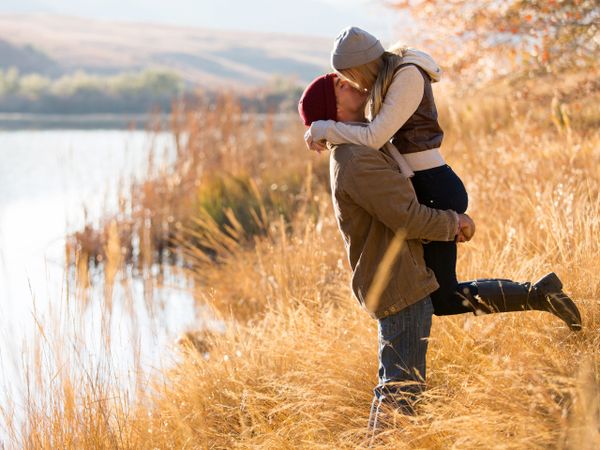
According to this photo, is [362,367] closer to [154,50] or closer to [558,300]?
[558,300]

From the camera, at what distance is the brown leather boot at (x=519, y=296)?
3045 millimetres

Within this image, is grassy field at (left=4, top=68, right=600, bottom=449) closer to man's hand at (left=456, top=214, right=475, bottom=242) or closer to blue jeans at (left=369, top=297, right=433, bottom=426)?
blue jeans at (left=369, top=297, right=433, bottom=426)

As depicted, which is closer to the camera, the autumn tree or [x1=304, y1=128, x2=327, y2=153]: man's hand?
[x1=304, y1=128, x2=327, y2=153]: man's hand

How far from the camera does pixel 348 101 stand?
3.00 metres

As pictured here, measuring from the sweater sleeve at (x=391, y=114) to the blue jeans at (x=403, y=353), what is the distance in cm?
56

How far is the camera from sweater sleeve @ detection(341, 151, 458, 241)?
111 inches

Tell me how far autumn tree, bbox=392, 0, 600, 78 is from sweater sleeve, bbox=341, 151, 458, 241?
3.91 metres

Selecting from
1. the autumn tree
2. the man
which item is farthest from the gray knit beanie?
the autumn tree

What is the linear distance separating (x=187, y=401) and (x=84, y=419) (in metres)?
0.71

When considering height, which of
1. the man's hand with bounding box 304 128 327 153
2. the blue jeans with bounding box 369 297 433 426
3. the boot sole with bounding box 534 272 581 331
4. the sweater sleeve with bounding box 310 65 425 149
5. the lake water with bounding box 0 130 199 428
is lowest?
the lake water with bounding box 0 130 199 428

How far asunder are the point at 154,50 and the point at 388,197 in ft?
342

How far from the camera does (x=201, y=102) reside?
10.9 m

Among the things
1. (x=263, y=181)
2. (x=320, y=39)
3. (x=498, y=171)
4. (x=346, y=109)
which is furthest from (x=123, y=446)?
(x=320, y=39)

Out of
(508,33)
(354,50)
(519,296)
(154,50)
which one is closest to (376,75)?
(354,50)
